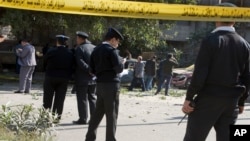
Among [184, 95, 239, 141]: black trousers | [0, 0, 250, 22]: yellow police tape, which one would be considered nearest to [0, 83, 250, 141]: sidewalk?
[0, 0, 250, 22]: yellow police tape

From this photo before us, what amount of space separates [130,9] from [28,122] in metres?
2.93

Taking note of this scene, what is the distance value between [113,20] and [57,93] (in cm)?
1193

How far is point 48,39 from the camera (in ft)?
85.1

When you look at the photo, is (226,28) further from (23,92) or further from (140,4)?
(23,92)

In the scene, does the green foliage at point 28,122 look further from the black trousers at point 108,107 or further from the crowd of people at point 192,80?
the crowd of people at point 192,80

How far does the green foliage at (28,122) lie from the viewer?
19.5ft

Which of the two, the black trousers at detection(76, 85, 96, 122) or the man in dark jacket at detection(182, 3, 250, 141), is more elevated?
the man in dark jacket at detection(182, 3, 250, 141)

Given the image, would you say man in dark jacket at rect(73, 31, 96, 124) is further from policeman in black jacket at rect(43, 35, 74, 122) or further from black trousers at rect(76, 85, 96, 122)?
policeman in black jacket at rect(43, 35, 74, 122)

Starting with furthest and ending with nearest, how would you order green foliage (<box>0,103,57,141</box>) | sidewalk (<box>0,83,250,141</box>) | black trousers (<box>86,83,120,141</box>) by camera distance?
1. sidewalk (<box>0,83,250,141</box>)
2. black trousers (<box>86,83,120,141</box>)
3. green foliage (<box>0,103,57,141</box>)

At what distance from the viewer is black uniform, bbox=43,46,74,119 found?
8742 millimetres

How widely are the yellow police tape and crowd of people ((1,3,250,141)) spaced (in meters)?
0.74

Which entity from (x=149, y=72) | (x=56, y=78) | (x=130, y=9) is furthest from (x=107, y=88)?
(x=149, y=72)

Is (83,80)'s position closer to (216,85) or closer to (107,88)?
(107,88)

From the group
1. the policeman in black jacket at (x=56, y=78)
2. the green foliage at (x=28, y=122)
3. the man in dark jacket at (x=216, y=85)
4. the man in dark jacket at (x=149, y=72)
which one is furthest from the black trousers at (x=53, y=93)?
the man in dark jacket at (x=149, y=72)
